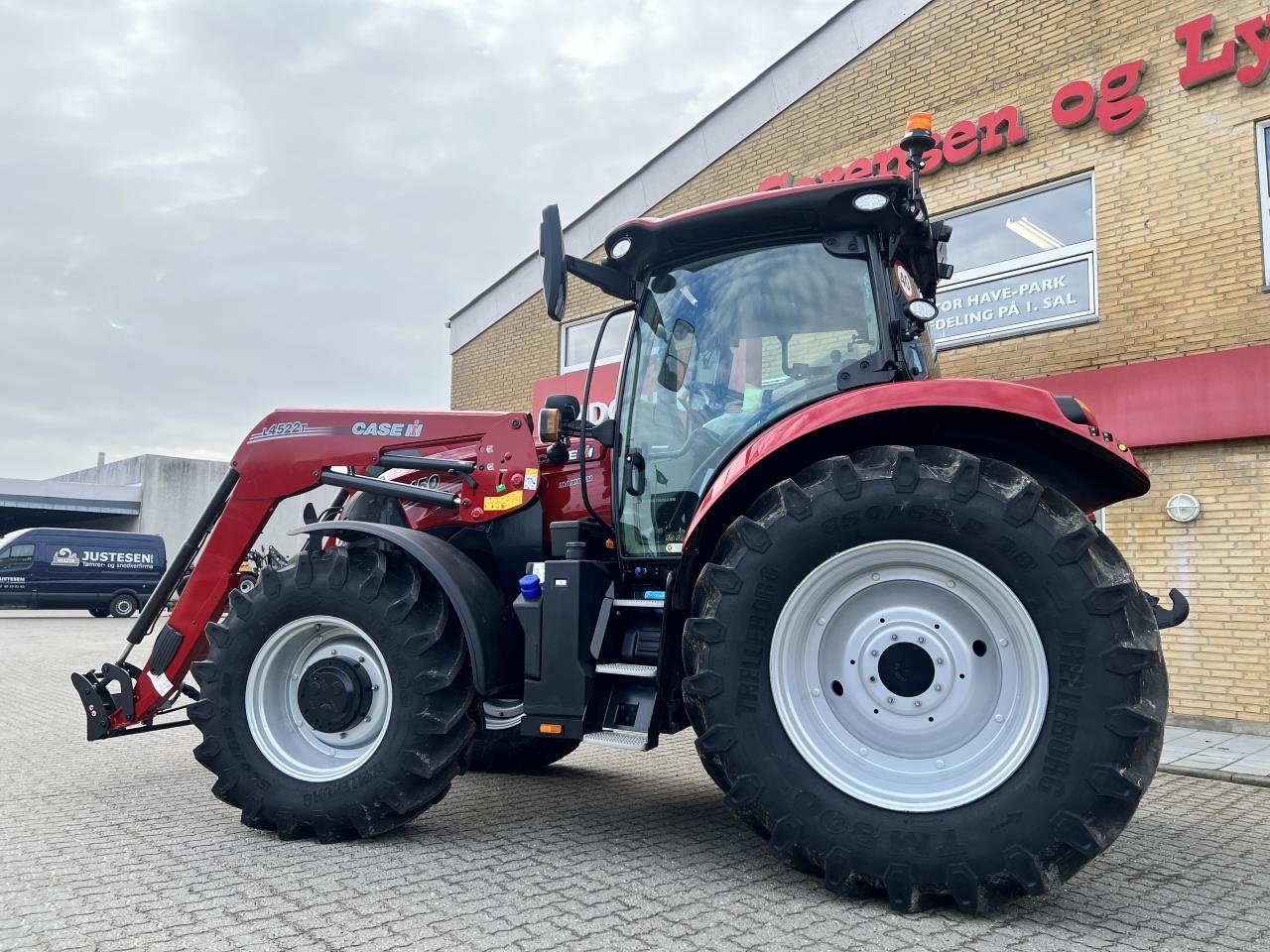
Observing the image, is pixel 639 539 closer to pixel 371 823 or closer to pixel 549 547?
pixel 549 547

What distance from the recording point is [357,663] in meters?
4.12

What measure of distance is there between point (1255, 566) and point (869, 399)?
21.5 ft

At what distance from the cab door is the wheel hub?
22.8 metres

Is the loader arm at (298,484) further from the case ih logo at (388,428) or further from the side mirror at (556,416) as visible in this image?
the side mirror at (556,416)

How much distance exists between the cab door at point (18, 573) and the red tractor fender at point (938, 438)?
2423 centimetres

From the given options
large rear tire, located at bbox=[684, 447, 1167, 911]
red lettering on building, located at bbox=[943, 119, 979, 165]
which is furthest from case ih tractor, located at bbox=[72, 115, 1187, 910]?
red lettering on building, located at bbox=[943, 119, 979, 165]

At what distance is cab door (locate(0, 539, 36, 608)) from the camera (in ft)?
74.2

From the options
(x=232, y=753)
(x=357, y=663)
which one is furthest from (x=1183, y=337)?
(x=232, y=753)

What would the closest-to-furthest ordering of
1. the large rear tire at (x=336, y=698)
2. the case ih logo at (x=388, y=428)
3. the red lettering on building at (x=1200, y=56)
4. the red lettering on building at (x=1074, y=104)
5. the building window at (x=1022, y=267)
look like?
1. the large rear tire at (x=336, y=698)
2. the case ih logo at (x=388, y=428)
3. the red lettering on building at (x=1200, y=56)
4. the red lettering on building at (x=1074, y=104)
5. the building window at (x=1022, y=267)

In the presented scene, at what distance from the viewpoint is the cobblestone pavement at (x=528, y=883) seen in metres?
2.84

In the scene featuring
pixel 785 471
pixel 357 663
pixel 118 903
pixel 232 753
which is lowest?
pixel 118 903

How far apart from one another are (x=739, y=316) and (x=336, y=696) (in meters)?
2.38

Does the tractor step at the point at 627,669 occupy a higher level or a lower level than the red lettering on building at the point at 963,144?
lower

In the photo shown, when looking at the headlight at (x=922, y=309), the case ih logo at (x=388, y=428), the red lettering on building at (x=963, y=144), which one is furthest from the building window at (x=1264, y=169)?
the case ih logo at (x=388, y=428)
